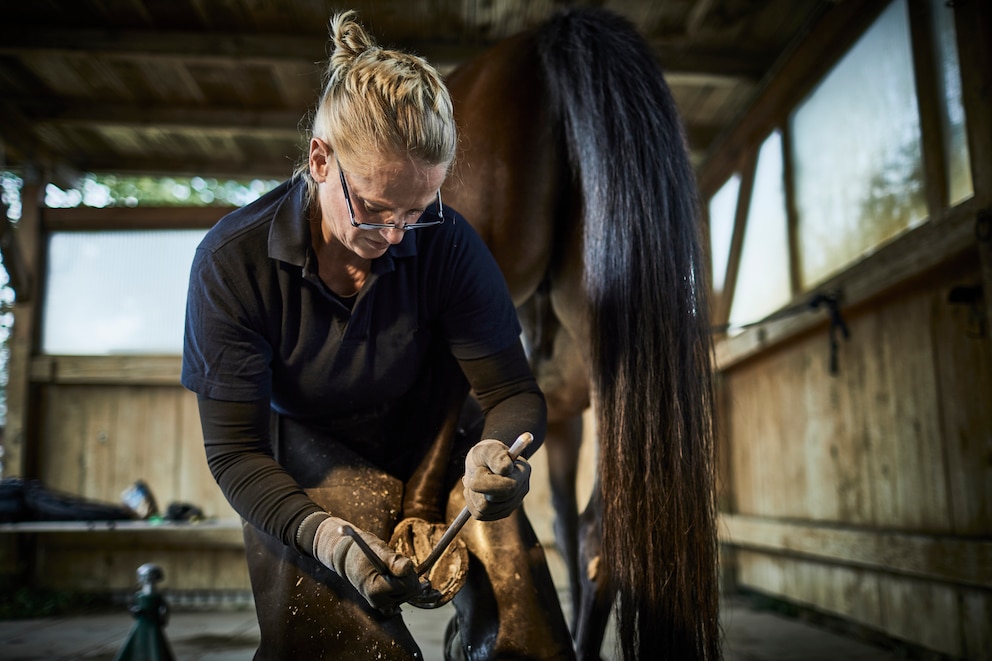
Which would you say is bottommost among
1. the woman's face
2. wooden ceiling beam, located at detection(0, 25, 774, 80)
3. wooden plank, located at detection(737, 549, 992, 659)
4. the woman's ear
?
wooden plank, located at detection(737, 549, 992, 659)

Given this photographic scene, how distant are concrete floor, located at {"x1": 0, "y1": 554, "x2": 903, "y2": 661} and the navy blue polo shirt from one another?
123 cm

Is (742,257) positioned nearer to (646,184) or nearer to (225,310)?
(646,184)

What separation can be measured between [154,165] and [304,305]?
11.2 ft

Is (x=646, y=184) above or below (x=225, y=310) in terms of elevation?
above

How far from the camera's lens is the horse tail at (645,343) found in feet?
4.46

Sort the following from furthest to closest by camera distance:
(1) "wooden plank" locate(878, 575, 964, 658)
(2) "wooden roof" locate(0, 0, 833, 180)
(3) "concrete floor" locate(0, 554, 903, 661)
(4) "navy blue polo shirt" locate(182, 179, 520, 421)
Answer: (2) "wooden roof" locate(0, 0, 833, 180) → (3) "concrete floor" locate(0, 554, 903, 661) → (1) "wooden plank" locate(878, 575, 964, 658) → (4) "navy blue polo shirt" locate(182, 179, 520, 421)

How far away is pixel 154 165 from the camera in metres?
4.26

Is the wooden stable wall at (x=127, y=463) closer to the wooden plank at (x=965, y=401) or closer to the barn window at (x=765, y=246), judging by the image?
the barn window at (x=765, y=246)

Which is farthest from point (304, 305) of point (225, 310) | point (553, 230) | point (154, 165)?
point (154, 165)

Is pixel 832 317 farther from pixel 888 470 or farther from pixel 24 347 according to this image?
pixel 24 347

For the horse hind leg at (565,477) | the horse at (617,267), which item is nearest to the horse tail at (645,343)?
the horse at (617,267)

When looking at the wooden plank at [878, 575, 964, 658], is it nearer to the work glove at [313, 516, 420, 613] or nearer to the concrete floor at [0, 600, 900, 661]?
the concrete floor at [0, 600, 900, 661]

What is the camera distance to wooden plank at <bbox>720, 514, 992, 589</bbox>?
206 cm

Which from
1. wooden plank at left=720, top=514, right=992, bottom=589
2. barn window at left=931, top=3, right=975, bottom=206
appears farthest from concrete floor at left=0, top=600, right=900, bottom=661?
barn window at left=931, top=3, right=975, bottom=206
